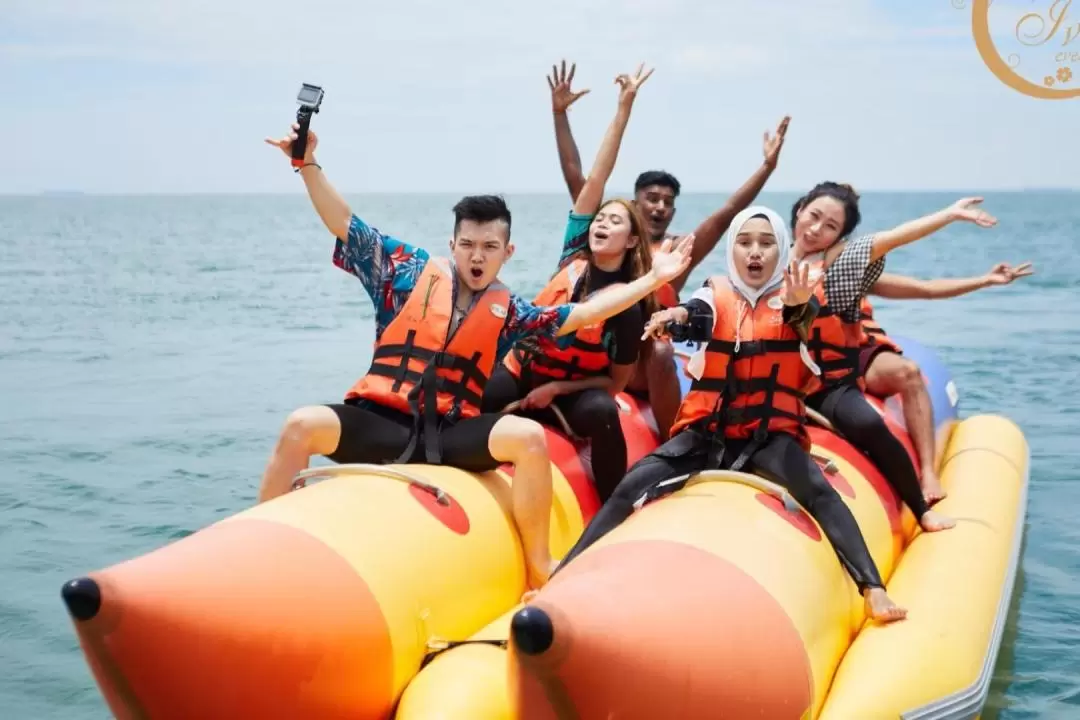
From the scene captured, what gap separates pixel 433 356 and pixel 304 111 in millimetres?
720

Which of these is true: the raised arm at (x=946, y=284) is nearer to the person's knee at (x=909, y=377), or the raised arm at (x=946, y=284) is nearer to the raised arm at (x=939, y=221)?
the person's knee at (x=909, y=377)

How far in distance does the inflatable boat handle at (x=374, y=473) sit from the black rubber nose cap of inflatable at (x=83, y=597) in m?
0.88

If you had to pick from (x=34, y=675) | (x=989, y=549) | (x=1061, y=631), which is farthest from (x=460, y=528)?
(x=1061, y=631)

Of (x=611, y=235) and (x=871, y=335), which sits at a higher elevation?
(x=611, y=235)

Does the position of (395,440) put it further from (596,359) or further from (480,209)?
(596,359)

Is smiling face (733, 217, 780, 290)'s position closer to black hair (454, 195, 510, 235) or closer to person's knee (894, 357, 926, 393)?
black hair (454, 195, 510, 235)

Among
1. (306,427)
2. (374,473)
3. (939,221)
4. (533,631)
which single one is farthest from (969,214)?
(533,631)

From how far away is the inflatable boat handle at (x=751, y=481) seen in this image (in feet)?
9.57

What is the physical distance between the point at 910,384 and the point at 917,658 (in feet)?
5.38

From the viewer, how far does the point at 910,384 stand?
13.8 feet

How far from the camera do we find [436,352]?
327 cm

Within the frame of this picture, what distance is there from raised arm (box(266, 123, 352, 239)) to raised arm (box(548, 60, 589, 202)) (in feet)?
4.91

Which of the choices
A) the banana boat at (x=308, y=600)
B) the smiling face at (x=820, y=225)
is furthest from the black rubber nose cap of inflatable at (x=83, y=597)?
the smiling face at (x=820, y=225)

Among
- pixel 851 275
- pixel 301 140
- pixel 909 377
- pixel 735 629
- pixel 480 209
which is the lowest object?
pixel 735 629
